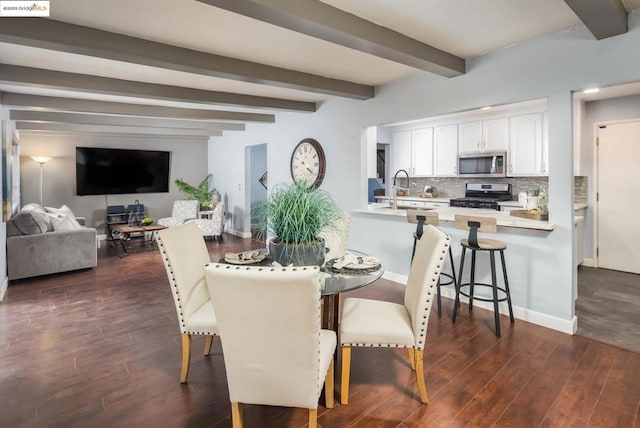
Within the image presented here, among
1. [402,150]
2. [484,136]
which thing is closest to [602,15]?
[484,136]

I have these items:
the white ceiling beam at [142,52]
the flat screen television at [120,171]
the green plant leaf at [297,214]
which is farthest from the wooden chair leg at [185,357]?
the flat screen television at [120,171]

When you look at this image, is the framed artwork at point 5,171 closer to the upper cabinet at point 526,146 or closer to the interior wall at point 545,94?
the interior wall at point 545,94

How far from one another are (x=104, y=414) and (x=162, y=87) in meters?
3.30

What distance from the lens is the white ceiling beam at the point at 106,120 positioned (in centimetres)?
511

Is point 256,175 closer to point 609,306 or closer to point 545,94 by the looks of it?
point 545,94

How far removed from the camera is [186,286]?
2260 mm

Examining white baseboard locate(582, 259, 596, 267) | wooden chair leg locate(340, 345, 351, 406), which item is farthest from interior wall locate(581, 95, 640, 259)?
wooden chair leg locate(340, 345, 351, 406)

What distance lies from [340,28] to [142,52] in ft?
5.07

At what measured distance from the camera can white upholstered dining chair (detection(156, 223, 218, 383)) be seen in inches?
Answer: 85.2

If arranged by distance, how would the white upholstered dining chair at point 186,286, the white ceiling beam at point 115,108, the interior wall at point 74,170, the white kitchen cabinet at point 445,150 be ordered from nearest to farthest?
the white upholstered dining chair at point 186,286 < the white ceiling beam at point 115,108 < the white kitchen cabinet at point 445,150 < the interior wall at point 74,170

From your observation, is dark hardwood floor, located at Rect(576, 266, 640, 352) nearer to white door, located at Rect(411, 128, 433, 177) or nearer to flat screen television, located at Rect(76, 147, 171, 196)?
white door, located at Rect(411, 128, 433, 177)

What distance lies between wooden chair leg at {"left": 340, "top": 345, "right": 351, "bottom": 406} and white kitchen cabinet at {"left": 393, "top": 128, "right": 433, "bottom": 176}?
500cm

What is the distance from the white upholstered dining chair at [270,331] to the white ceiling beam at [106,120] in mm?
5474

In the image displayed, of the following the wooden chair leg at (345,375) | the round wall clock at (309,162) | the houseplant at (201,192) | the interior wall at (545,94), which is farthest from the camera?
the houseplant at (201,192)
